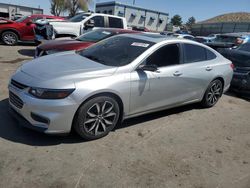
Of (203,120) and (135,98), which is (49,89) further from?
(203,120)

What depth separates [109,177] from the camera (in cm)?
305

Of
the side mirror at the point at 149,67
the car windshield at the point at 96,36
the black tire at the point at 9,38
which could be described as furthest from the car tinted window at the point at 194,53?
the black tire at the point at 9,38

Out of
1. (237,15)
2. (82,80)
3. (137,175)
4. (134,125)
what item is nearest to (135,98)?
(134,125)

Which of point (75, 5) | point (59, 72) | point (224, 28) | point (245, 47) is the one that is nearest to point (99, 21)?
point (245, 47)

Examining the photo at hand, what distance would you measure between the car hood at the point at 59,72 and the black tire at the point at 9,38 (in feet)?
29.3

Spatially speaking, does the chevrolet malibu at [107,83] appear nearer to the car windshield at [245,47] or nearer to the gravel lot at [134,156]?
the gravel lot at [134,156]

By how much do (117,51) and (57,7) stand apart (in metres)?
58.1

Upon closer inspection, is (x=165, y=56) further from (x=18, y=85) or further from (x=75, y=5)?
(x=75, y=5)

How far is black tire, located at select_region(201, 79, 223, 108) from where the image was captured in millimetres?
5509

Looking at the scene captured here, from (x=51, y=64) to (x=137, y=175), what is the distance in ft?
6.91

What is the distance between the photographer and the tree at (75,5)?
56.2 m

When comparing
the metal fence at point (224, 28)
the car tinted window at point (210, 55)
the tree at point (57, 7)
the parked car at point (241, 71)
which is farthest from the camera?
the tree at point (57, 7)

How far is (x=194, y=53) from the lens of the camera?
5.11 m

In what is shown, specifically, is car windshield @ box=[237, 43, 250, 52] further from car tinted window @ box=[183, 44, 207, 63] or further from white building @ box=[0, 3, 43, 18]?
white building @ box=[0, 3, 43, 18]
